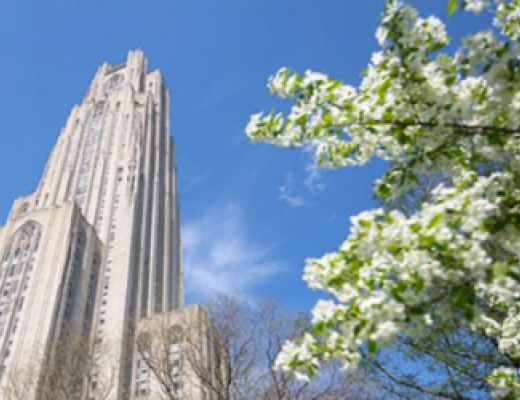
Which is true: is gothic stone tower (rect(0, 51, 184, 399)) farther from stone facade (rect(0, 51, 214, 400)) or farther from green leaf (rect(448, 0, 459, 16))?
green leaf (rect(448, 0, 459, 16))

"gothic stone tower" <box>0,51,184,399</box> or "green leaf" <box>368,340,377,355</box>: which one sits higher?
"gothic stone tower" <box>0,51,184,399</box>

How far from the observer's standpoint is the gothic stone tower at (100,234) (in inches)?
1788

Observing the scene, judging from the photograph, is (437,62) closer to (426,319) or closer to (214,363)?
(426,319)

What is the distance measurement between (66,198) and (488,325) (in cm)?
6660

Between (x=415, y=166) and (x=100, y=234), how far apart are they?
60.3 meters

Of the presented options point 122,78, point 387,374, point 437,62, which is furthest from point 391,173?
point 122,78

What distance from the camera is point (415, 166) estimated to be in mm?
4773

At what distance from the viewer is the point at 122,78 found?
93250 millimetres

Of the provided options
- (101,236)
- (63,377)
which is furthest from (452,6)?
(101,236)

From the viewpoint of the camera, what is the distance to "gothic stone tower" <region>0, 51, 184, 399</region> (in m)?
45.4

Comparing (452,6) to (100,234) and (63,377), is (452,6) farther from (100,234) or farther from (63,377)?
(100,234)

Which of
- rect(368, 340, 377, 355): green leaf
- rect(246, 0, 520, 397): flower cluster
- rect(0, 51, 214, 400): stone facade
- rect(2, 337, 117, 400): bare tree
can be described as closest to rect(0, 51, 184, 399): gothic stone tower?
rect(0, 51, 214, 400): stone facade

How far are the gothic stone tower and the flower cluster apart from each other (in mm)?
26695

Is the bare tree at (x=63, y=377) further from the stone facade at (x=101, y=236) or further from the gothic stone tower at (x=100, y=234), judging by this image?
the gothic stone tower at (x=100, y=234)
